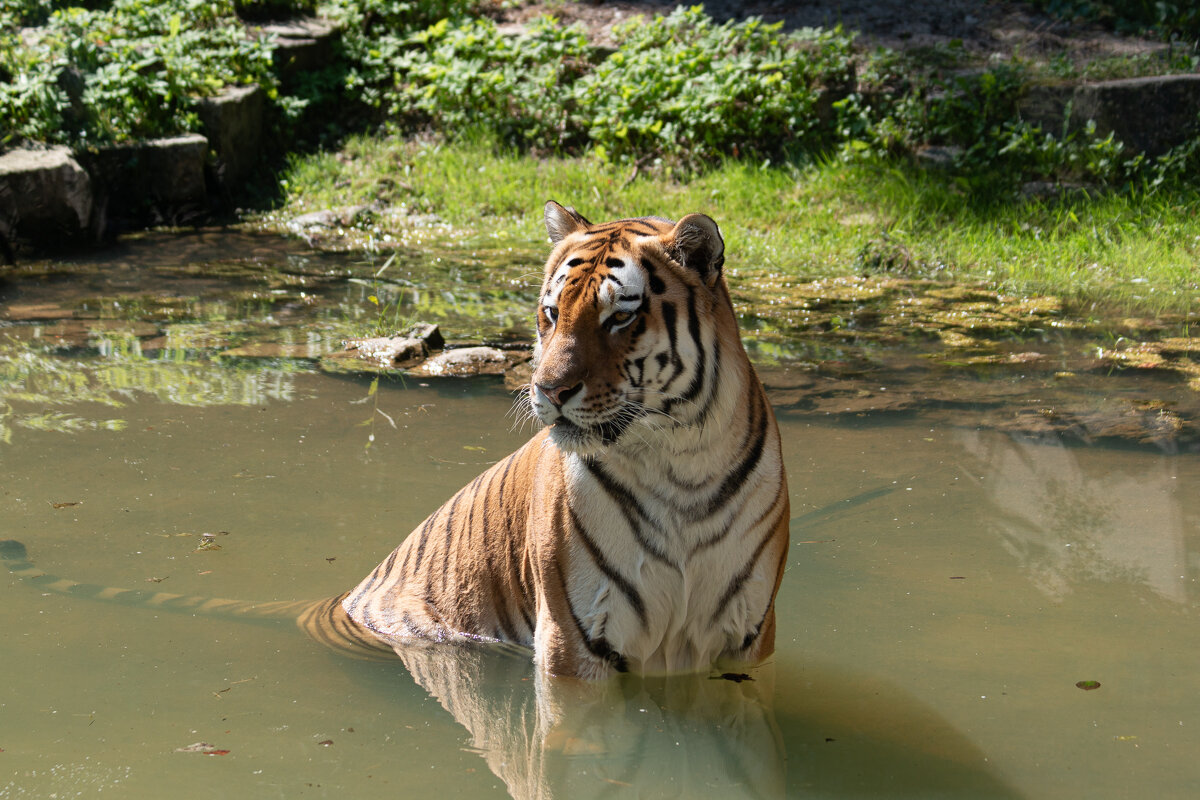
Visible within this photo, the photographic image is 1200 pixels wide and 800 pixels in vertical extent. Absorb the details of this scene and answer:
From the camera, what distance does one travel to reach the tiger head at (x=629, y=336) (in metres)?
2.49

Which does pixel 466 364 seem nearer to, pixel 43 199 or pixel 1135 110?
pixel 43 199

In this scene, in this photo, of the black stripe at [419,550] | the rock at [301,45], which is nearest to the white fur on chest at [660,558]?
the black stripe at [419,550]

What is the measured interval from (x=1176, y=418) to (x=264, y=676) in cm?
389

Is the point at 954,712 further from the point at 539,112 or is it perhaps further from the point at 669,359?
the point at 539,112

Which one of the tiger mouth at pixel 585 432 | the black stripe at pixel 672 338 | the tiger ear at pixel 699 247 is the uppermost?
the tiger ear at pixel 699 247

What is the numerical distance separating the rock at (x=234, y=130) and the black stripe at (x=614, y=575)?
8.96 metres

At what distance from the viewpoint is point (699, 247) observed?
2631 millimetres

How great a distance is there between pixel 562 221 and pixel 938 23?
959cm

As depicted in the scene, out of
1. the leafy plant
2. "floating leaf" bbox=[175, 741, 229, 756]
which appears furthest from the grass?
"floating leaf" bbox=[175, 741, 229, 756]

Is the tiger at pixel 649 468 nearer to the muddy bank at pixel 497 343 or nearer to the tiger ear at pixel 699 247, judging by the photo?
the tiger ear at pixel 699 247

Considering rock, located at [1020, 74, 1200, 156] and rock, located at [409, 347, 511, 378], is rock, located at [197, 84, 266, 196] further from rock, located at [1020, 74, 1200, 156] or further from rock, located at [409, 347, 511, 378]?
rock, located at [1020, 74, 1200, 156]

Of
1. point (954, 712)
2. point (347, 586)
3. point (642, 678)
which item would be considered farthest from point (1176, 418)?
point (347, 586)

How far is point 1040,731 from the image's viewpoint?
2.61m

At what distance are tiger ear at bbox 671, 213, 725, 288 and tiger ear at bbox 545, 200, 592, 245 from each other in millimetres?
345
